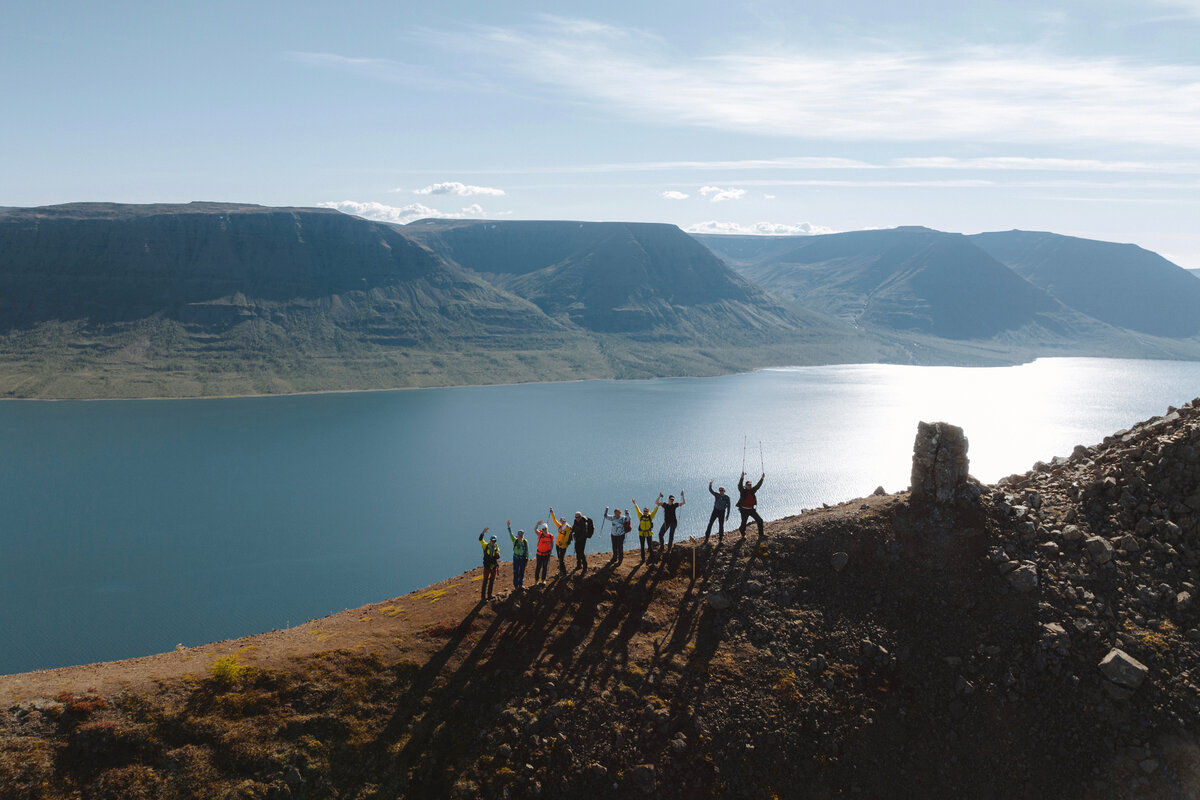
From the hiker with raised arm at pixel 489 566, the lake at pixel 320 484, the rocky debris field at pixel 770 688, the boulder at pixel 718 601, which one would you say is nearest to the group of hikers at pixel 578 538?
the hiker with raised arm at pixel 489 566

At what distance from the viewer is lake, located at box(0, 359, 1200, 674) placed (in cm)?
6619

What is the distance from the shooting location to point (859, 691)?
21828mm

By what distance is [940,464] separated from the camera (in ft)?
87.5

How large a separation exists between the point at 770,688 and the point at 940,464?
12.1 metres

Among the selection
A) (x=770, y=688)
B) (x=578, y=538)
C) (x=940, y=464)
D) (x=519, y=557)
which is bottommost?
(x=770, y=688)

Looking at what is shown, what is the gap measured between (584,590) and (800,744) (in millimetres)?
9096

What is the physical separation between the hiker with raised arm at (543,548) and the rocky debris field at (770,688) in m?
0.79

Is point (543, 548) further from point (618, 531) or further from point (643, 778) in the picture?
point (643, 778)

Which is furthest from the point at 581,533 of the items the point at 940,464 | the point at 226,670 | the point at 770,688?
the point at 940,464

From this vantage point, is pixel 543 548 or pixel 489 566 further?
pixel 489 566

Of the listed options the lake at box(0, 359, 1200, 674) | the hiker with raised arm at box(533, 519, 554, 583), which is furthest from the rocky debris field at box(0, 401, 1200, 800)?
the lake at box(0, 359, 1200, 674)

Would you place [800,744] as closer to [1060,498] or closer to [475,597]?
[475,597]

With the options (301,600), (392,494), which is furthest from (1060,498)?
(392,494)

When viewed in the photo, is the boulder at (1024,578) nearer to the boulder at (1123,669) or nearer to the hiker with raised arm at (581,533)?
the boulder at (1123,669)
